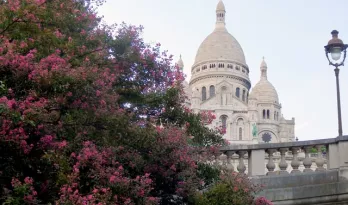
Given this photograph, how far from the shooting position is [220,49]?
128 metres

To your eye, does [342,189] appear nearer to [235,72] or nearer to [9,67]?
[9,67]

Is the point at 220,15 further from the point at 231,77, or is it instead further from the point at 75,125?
the point at 75,125

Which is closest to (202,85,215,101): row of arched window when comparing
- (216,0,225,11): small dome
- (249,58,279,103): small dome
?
(249,58,279,103): small dome

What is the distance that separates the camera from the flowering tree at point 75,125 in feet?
23.8

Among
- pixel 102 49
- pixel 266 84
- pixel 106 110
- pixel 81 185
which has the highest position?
pixel 266 84

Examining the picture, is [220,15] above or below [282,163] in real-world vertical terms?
above

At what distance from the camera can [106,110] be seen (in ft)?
26.6

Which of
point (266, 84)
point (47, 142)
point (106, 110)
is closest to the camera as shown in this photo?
point (47, 142)

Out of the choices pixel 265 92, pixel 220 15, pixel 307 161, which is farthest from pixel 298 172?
pixel 220 15

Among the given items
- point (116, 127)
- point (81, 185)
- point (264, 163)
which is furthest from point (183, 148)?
point (264, 163)

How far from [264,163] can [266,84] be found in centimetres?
11583

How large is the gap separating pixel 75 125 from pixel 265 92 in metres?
118

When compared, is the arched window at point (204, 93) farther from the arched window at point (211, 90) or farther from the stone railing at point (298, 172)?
the stone railing at point (298, 172)

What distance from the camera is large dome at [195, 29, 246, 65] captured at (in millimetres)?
127062
